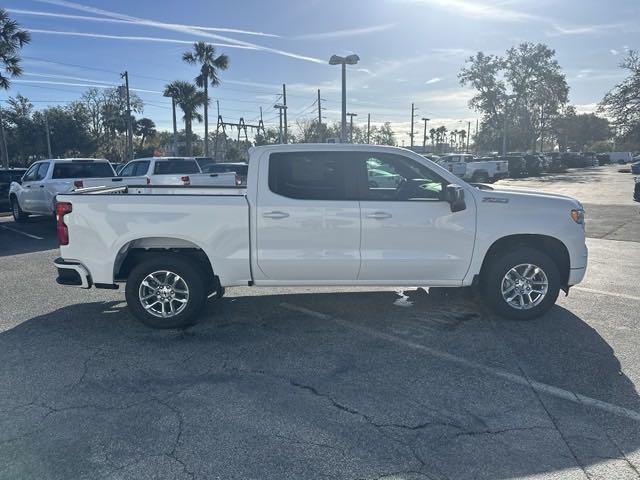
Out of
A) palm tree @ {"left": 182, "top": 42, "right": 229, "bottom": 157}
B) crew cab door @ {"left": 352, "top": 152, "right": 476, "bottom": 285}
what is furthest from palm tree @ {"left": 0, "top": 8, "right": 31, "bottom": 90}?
crew cab door @ {"left": 352, "top": 152, "right": 476, "bottom": 285}

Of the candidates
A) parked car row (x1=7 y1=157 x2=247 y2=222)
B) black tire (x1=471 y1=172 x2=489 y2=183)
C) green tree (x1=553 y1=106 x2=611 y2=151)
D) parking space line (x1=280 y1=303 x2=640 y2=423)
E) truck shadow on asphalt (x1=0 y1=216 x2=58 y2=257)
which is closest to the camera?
parking space line (x1=280 y1=303 x2=640 y2=423)

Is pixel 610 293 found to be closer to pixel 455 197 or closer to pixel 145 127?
pixel 455 197

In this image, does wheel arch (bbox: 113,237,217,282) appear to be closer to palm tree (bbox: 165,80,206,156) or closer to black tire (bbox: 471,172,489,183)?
black tire (bbox: 471,172,489,183)

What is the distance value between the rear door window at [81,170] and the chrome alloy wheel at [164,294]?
8.91 meters

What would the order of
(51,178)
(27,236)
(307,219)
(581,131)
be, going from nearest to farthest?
(307,219) → (27,236) → (51,178) → (581,131)

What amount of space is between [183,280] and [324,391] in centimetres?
206

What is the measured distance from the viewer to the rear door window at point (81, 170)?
40.7ft

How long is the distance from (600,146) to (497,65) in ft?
191

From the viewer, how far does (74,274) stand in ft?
16.4

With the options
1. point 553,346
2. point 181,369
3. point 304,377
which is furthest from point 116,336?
point 553,346

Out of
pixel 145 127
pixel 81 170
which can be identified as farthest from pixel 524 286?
pixel 145 127

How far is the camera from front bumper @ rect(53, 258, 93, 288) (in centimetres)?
498

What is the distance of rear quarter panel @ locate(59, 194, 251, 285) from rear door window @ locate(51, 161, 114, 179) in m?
8.51

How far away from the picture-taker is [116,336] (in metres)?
4.92
